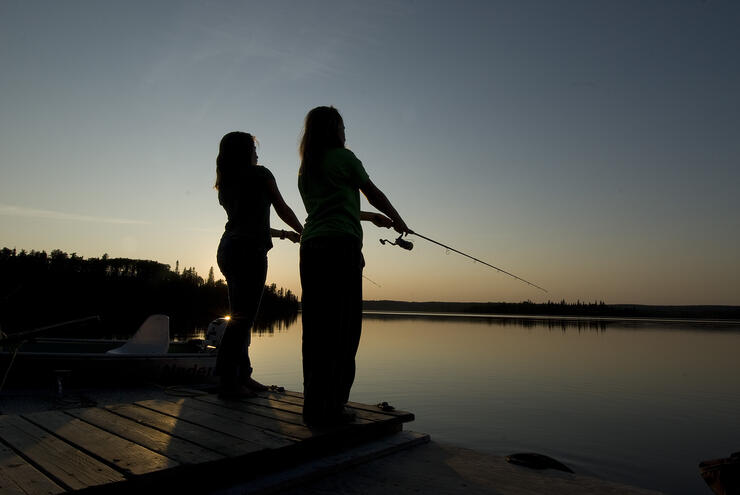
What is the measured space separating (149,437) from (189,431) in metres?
0.26

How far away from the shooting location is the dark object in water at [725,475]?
2867 millimetres

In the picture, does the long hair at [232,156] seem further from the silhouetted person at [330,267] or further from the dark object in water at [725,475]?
the dark object in water at [725,475]

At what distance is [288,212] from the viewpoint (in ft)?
15.8

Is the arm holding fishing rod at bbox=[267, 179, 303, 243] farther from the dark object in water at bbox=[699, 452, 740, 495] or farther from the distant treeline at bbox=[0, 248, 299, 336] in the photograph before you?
the distant treeline at bbox=[0, 248, 299, 336]

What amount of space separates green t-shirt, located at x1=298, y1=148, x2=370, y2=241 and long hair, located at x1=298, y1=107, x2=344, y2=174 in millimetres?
88

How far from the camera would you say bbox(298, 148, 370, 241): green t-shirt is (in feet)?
12.1

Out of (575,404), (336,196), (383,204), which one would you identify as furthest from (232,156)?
(575,404)

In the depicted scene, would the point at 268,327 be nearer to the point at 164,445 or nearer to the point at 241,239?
the point at 241,239

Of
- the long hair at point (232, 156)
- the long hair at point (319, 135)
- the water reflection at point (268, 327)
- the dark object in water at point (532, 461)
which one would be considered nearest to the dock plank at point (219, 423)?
the dark object in water at point (532, 461)

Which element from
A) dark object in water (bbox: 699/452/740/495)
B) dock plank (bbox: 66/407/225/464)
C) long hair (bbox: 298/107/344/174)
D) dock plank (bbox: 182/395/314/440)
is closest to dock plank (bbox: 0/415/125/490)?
dock plank (bbox: 66/407/225/464)

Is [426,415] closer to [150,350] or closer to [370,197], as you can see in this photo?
[150,350]

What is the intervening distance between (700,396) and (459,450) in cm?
1798

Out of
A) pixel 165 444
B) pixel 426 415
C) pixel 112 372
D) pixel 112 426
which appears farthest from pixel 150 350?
pixel 426 415

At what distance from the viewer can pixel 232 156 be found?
16.0 feet
